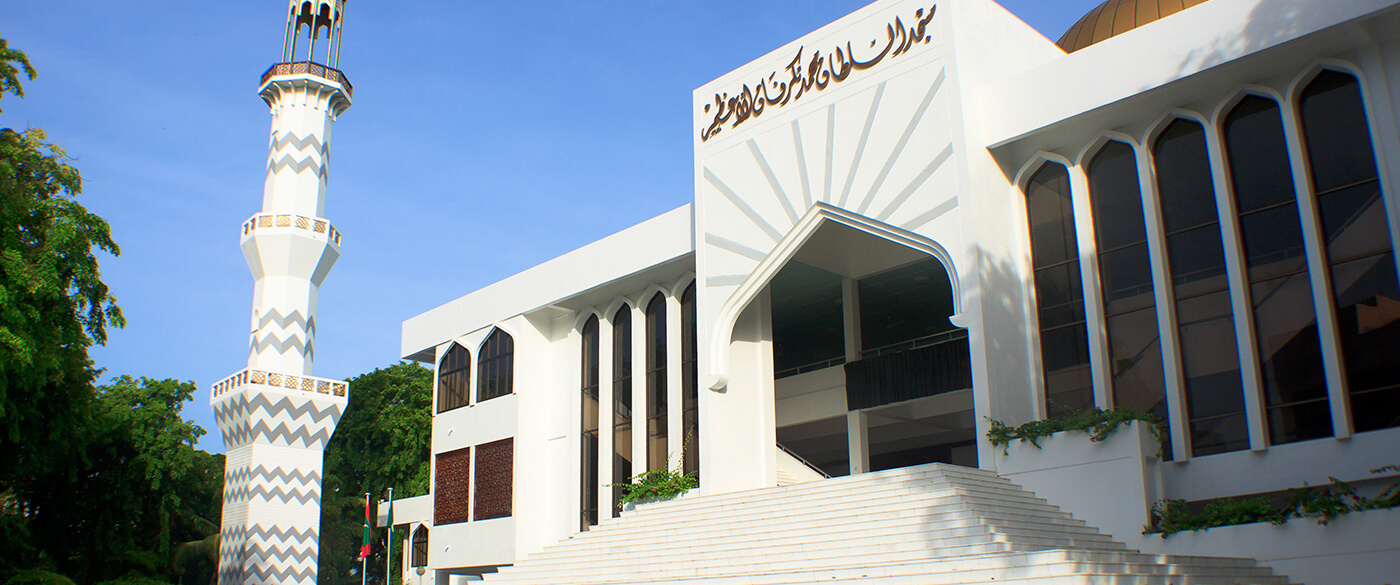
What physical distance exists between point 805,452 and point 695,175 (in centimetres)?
823

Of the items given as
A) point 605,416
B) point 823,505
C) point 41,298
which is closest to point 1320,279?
point 823,505

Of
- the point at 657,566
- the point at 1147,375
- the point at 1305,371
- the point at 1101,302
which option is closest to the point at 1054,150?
the point at 1101,302

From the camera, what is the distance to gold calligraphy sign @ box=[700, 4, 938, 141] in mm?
15047

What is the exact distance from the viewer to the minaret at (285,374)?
20234 mm

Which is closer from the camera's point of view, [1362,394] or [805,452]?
[1362,394]

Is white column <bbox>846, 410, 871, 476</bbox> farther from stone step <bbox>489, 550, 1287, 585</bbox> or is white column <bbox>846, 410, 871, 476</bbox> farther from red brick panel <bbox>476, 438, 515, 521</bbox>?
red brick panel <bbox>476, 438, 515, 521</bbox>

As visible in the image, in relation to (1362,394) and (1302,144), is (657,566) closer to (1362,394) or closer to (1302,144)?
(1362,394)

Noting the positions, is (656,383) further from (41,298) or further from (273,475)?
(41,298)

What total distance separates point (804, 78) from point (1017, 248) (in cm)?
431

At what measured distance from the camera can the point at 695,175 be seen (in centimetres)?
1792

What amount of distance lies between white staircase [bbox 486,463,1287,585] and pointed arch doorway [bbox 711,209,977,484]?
2.42 meters

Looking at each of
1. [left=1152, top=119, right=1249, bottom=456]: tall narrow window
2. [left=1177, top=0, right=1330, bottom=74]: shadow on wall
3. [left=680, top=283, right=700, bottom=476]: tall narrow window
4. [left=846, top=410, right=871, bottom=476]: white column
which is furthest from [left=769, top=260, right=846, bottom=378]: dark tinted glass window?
[left=1177, top=0, right=1330, bottom=74]: shadow on wall

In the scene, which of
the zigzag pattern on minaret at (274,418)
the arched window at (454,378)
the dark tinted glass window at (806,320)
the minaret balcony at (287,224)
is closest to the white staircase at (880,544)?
the dark tinted glass window at (806,320)

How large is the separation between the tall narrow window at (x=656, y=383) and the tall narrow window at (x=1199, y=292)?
9340 millimetres
